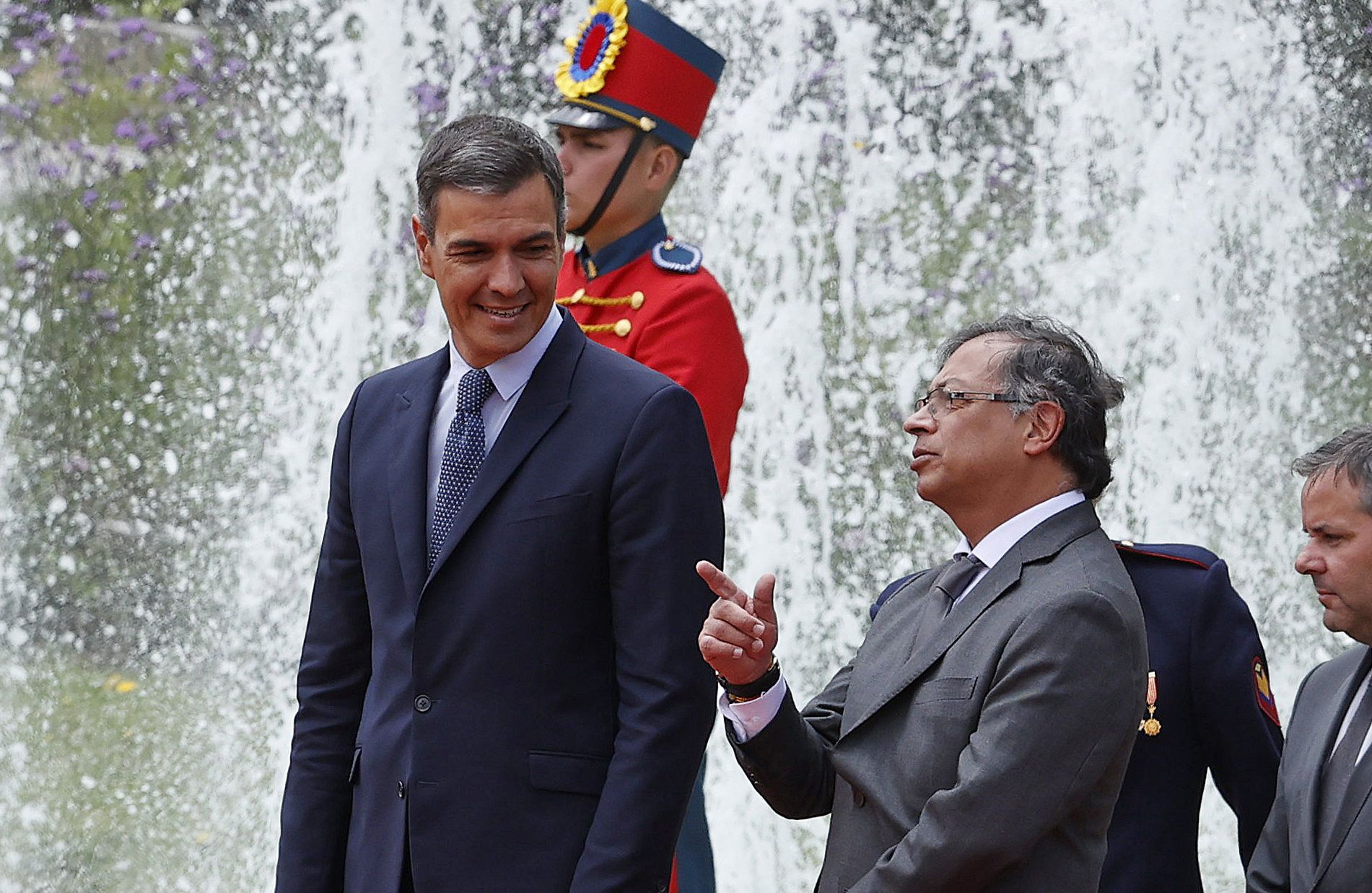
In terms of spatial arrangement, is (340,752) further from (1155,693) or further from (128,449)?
(128,449)

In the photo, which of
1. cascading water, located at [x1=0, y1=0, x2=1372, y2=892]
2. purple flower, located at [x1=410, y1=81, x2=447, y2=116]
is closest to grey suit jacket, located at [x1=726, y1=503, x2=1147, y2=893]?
cascading water, located at [x1=0, y1=0, x2=1372, y2=892]

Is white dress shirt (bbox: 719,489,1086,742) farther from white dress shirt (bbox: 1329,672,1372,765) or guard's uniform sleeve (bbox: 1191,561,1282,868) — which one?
white dress shirt (bbox: 1329,672,1372,765)

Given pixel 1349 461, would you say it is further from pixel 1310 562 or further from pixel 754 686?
pixel 754 686

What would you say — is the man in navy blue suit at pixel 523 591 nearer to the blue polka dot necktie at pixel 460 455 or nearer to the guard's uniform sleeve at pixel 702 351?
the blue polka dot necktie at pixel 460 455

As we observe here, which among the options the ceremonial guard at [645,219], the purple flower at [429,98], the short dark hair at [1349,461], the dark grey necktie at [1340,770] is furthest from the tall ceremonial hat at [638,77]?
the purple flower at [429,98]

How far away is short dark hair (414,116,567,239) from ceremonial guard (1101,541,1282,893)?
95 centimetres

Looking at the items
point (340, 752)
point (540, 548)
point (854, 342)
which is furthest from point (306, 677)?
point (854, 342)

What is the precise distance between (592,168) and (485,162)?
122cm

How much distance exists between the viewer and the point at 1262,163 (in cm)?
547

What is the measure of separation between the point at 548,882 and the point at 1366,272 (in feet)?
14.8

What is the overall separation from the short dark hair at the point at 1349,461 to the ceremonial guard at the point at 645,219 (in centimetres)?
100

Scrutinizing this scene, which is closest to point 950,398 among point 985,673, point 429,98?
point 985,673

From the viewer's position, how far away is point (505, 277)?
2127mm

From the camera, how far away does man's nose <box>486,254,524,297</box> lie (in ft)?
6.97
